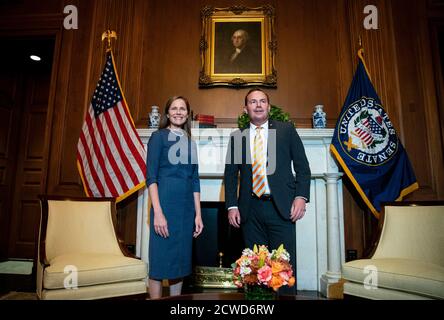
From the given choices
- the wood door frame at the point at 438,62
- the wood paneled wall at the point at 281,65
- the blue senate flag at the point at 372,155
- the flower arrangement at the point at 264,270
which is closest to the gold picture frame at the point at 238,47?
the wood paneled wall at the point at 281,65

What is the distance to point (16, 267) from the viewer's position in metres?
4.05

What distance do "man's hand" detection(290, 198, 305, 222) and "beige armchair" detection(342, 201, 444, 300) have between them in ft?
2.02

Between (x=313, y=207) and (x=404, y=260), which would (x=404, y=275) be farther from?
(x=313, y=207)

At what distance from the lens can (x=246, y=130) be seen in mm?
2139

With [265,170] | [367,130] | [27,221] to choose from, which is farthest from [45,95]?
[367,130]

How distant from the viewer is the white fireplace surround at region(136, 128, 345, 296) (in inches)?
120

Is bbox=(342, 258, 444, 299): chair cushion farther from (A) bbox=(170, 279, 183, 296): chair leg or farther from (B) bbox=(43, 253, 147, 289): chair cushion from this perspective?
(B) bbox=(43, 253, 147, 289): chair cushion

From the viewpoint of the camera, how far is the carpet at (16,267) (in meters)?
3.82

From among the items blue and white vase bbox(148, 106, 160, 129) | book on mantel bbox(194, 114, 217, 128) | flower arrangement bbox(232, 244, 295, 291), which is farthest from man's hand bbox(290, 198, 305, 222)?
blue and white vase bbox(148, 106, 160, 129)

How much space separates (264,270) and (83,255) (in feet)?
5.18

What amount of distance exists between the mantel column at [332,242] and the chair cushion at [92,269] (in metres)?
1.79

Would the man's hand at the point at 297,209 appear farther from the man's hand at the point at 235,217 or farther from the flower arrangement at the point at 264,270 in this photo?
the flower arrangement at the point at 264,270

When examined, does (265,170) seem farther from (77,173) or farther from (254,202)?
(77,173)

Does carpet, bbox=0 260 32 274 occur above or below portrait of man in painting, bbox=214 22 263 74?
below
